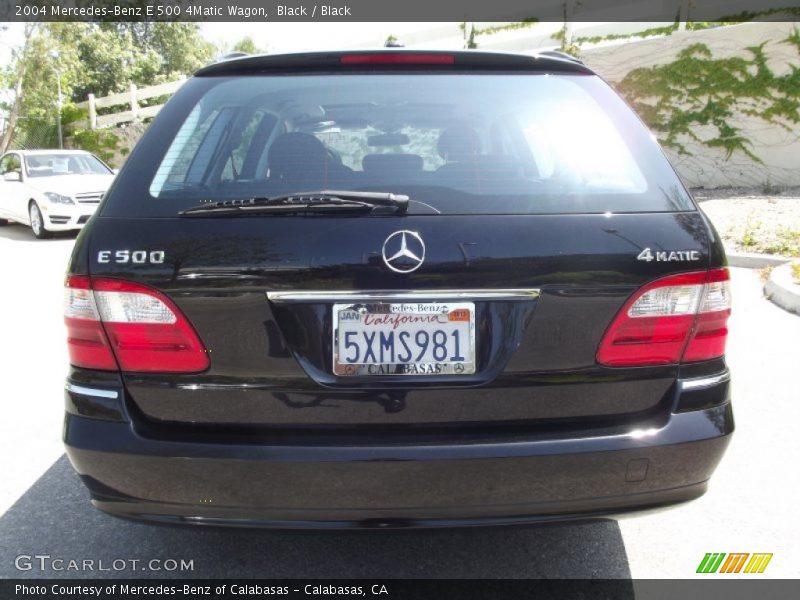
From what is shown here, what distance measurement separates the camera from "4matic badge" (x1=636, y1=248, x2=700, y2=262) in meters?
2.01

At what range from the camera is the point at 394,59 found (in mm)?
2410

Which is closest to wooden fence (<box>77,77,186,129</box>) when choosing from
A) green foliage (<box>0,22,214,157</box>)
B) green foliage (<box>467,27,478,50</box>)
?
green foliage (<box>0,22,214,157</box>)

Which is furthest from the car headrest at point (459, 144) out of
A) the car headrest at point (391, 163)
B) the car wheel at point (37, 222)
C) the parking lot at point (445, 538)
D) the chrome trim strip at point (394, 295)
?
the car wheel at point (37, 222)

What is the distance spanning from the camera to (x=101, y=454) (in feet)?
6.67

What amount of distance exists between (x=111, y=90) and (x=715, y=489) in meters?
37.5

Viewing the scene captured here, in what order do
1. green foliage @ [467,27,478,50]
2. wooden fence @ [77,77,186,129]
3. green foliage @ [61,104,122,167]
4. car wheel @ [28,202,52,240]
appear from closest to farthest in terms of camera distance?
car wheel @ [28,202,52,240] → green foliage @ [467,27,478,50] → green foliage @ [61,104,122,167] → wooden fence @ [77,77,186,129]

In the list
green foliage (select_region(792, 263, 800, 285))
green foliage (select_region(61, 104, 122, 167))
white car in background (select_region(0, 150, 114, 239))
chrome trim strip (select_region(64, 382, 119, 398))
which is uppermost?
chrome trim strip (select_region(64, 382, 119, 398))

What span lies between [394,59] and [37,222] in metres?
12.0

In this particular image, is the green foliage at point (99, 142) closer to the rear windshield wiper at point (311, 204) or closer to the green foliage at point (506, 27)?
the green foliage at point (506, 27)

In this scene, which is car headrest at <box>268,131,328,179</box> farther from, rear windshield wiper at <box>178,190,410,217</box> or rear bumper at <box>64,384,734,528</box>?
rear bumper at <box>64,384,734,528</box>

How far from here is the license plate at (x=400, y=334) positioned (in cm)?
195

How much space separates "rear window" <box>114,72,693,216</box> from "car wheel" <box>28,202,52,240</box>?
11377 mm

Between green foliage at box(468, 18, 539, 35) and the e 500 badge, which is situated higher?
green foliage at box(468, 18, 539, 35)

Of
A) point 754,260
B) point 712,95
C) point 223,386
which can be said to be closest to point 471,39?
point 712,95
